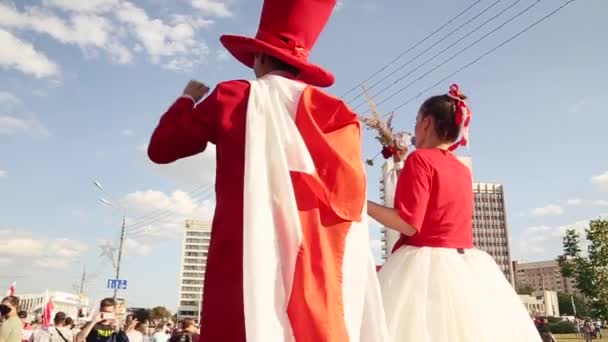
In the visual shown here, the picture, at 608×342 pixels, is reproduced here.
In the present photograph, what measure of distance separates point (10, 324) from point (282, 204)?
7.08 meters

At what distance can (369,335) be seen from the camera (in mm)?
1744

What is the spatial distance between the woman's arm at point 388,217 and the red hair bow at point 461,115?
72 centimetres

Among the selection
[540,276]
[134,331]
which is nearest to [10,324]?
[134,331]

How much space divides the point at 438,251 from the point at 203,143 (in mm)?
1335

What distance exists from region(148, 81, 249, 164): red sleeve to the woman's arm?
88cm

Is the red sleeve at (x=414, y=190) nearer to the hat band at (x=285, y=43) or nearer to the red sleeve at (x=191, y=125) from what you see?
the hat band at (x=285, y=43)

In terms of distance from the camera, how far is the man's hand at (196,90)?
6.06ft

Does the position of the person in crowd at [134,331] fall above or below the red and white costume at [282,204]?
below

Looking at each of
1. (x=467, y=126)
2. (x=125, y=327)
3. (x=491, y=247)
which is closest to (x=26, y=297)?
(x=125, y=327)

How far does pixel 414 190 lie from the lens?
2.44 m

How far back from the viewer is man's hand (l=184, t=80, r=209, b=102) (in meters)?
1.85

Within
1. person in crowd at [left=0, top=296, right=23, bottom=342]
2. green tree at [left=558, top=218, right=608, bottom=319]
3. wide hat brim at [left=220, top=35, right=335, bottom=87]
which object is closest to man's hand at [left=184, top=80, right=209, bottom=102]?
wide hat brim at [left=220, top=35, right=335, bottom=87]

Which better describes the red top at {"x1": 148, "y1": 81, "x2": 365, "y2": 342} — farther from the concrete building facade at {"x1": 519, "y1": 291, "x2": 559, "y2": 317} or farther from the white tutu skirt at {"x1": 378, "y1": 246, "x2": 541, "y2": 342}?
the concrete building facade at {"x1": 519, "y1": 291, "x2": 559, "y2": 317}

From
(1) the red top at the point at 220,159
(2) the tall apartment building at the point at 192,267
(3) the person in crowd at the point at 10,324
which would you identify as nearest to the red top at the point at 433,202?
(1) the red top at the point at 220,159
